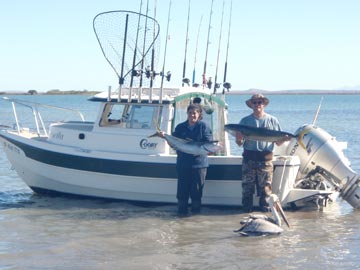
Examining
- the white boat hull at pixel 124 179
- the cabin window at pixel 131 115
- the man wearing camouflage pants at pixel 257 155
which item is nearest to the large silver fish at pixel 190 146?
the man wearing camouflage pants at pixel 257 155

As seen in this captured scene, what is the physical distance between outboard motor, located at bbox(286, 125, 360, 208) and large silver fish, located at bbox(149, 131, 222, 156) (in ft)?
5.43

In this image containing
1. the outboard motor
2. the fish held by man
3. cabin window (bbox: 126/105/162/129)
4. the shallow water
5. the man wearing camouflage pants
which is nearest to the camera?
the shallow water

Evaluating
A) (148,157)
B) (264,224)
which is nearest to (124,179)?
(148,157)

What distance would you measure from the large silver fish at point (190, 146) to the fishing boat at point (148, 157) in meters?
0.74

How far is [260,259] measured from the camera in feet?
29.0

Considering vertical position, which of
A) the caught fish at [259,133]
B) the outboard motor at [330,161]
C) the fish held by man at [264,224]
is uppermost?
the caught fish at [259,133]

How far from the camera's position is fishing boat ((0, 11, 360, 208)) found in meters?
11.6

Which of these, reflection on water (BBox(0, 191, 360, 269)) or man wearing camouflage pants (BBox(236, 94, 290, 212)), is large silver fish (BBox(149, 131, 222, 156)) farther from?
reflection on water (BBox(0, 191, 360, 269))

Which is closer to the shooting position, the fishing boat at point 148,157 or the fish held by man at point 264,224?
the fish held by man at point 264,224

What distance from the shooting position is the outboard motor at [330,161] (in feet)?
38.1

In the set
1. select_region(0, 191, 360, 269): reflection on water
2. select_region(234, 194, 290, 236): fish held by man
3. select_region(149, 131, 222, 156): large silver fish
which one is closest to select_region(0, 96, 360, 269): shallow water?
select_region(0, 191, 360, 269): reflection on water

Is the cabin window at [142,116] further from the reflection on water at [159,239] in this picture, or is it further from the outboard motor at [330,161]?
the outboard motor at [330,161]

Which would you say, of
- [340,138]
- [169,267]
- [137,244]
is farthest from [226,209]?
[340,138]

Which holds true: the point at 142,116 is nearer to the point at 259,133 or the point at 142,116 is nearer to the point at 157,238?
the point at 259,133
